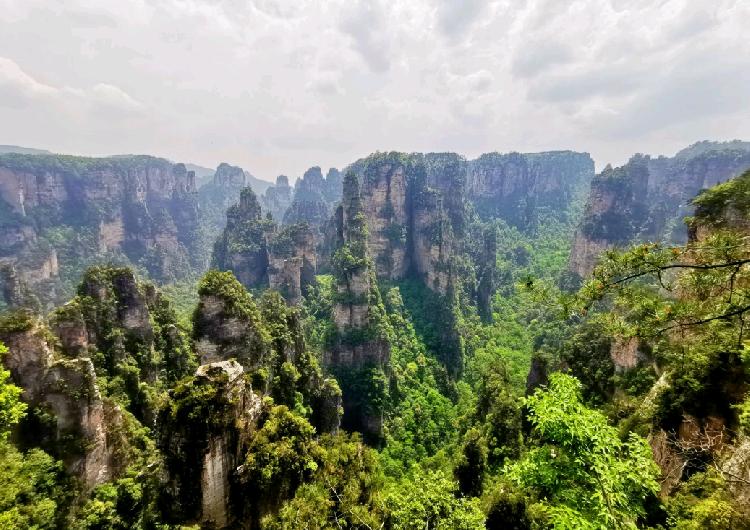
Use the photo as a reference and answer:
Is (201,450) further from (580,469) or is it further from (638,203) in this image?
(638,203)

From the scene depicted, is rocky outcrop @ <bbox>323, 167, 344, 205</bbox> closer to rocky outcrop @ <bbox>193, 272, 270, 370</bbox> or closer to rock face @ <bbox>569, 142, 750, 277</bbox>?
rock face @ <bbox>569, 142, 750, 277</bbox>

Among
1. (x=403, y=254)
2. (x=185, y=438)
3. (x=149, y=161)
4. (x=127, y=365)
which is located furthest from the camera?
(x=149, y=161)

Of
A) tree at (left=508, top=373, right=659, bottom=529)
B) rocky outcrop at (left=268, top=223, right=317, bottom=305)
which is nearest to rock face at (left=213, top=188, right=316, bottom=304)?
rocky outcrop at (left=268, top=223, right=317, bottom=305)

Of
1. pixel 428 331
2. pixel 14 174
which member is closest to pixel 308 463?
pixel 428 331

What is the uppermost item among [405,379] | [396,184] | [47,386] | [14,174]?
[14,174]

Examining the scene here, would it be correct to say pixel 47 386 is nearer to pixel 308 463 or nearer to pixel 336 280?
pixel 308 463

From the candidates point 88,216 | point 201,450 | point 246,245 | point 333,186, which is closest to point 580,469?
point 201,450
